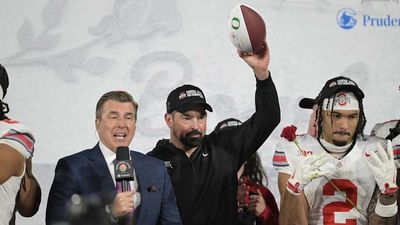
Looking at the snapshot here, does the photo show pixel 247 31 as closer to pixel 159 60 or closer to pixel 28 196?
pixel 28 196

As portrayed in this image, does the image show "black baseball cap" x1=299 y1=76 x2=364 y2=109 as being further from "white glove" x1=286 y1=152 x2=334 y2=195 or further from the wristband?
the wristband

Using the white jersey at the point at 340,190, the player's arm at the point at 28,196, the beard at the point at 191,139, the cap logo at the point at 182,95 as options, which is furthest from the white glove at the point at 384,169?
the player's arm at the point at 28,196

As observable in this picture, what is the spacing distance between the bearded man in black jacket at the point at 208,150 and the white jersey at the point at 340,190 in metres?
0.21

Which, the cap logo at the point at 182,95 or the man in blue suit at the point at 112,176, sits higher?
the cap logo at the point at 182,95

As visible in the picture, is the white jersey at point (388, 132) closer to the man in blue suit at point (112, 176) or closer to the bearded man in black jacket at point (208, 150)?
the bearded man in black jacket at point (208, 150)

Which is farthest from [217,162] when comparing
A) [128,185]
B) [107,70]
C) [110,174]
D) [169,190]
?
[107,70]

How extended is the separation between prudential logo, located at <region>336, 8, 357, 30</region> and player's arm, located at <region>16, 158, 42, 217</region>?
261 cm

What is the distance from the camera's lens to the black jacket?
10.2 feet

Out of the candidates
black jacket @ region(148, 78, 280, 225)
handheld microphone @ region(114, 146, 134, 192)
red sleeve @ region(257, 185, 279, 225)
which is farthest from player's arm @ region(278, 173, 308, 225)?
handheld microphone @ region(114, 146, 134, 192)

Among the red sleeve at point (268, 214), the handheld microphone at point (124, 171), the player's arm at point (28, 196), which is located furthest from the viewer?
the red sleeve at point (268, 214)

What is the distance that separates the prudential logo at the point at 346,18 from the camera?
466 centimetres

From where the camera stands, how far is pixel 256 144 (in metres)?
3.22

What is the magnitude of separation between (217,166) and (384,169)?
0.73 metres

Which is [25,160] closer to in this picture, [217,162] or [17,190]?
[17,190]
